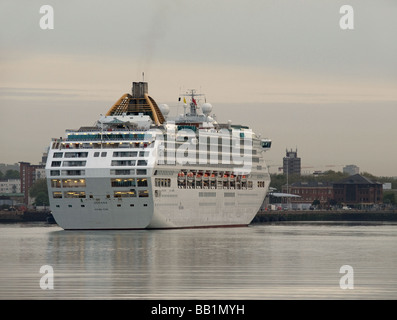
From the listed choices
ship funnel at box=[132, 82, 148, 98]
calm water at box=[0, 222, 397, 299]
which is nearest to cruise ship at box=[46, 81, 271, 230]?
ship funnel at box=[132, 82, 148, 98]

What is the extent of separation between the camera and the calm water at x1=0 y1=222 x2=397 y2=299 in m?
40.8

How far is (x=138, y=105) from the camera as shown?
341ft

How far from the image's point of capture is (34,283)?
4378 cm

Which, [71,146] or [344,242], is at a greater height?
[71,146]

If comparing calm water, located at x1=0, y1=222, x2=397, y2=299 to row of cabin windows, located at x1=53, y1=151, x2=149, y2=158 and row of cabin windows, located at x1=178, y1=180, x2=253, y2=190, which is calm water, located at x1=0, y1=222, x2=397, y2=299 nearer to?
row of cabin windows, located at x1=53, y1=151, x2=149, y2=158

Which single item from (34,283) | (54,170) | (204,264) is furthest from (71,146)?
(34,283)

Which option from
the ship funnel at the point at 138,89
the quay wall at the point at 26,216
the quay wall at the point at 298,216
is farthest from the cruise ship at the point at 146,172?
the quay wall at the point at 26,216

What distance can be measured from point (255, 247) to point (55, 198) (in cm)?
2854

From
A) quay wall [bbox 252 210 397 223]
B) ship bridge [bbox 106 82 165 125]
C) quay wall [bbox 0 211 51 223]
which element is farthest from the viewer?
quay wall [bbox 252 210 397 223]

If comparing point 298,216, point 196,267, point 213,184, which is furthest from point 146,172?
point 298,216

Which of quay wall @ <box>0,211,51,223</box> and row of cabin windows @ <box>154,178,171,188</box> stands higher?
row of cabin windows @ <box>154,178,171,188</box>

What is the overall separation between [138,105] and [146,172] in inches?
628

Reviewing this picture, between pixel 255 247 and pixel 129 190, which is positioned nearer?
pixel 255 247
